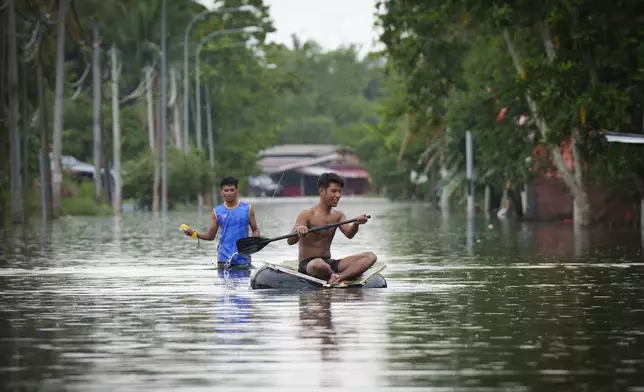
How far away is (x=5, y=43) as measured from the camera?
60844 mm

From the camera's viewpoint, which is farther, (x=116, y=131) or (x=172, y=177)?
(x=172, y=177)

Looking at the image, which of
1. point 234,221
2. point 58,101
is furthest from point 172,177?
point 234,221

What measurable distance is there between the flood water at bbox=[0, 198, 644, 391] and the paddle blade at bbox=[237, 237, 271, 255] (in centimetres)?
54

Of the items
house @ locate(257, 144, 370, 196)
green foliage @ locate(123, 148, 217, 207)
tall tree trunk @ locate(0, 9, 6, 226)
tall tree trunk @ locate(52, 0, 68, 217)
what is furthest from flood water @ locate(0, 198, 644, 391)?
house @ locate(257, 144, 370, 196)

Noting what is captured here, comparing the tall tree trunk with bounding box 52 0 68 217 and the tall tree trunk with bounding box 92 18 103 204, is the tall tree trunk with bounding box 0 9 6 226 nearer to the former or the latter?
the tall tree trunk with bounding box 52 0 68 217

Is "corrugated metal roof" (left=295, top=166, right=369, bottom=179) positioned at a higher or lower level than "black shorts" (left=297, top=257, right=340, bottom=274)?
higher

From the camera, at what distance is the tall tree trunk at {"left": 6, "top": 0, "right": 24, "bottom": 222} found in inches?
2340

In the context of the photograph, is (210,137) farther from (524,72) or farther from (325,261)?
(325,261)

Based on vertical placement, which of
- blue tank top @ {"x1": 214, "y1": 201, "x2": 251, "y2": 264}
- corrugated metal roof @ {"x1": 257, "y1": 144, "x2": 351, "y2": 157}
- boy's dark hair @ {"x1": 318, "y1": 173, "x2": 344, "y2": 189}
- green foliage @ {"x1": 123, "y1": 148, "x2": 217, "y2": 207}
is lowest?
blue tank top @ {"x1": 214, "y1": 201, "x2": 251, "y2": 264}

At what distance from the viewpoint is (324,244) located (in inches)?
851

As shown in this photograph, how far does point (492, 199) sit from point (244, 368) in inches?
2700

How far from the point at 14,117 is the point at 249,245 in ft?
126

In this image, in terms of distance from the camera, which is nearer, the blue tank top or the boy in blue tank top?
the boy in blue tank top

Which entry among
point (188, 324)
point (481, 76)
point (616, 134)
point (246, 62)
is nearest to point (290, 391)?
point (188, 324)
